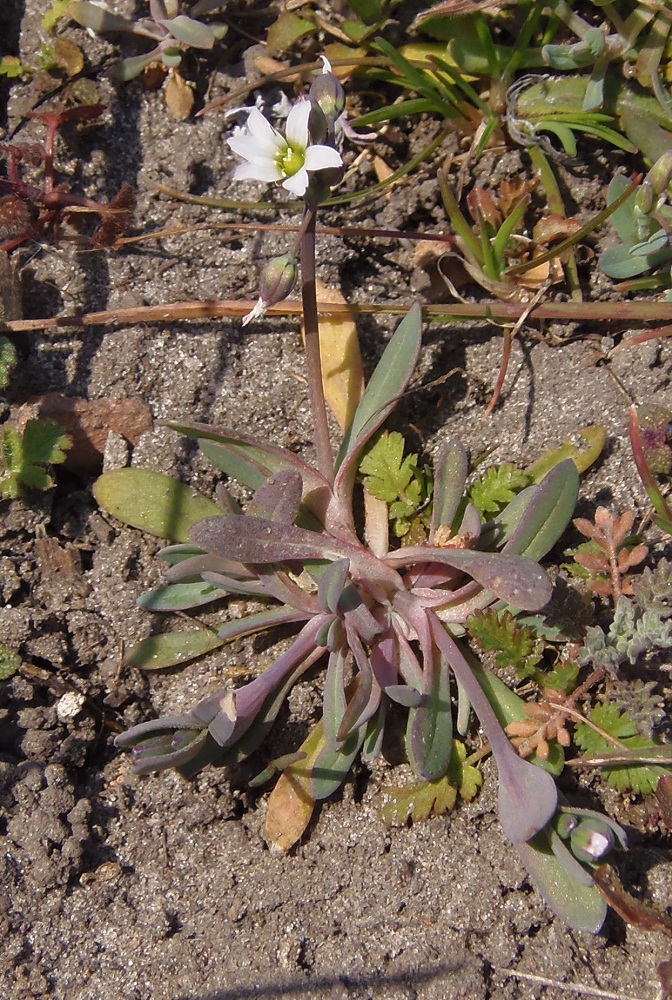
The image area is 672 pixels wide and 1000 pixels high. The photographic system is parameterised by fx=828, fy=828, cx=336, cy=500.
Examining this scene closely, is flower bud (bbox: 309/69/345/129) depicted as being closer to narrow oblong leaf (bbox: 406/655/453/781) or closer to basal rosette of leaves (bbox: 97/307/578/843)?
basal rosette of leaves (bbox: 97/307/578/843)

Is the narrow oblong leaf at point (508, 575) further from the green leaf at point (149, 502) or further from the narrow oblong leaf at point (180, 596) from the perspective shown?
the green leaf at point (149, 502)

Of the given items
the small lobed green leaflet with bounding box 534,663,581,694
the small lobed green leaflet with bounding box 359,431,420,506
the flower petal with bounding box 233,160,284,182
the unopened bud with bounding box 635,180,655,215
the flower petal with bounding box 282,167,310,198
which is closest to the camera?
the flower petal with bounding box 282,167,310,198

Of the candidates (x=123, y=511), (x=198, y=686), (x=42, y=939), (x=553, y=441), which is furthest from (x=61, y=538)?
(x=553, y=441)

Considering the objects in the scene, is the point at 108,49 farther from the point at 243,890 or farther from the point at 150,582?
the point at 243,890

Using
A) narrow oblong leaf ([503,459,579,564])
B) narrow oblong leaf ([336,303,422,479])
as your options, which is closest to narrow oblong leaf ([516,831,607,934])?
narrow oblong leaf ([503,459,579,564])

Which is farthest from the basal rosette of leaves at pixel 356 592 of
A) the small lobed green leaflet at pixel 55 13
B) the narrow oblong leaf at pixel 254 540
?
the small lobed green leaflet at pixel 55 13

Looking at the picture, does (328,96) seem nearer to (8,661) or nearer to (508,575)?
(508,575)

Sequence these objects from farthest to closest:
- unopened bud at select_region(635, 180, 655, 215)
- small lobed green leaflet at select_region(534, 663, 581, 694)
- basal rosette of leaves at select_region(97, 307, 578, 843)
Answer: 1. unopened bud at select_region(635, 180, 655, 215)
2. small lobed green leaflet at select_region(534, 663, 581, 694)
3. basal rosette of leaves at select_region(97, 307, 578, 843)
